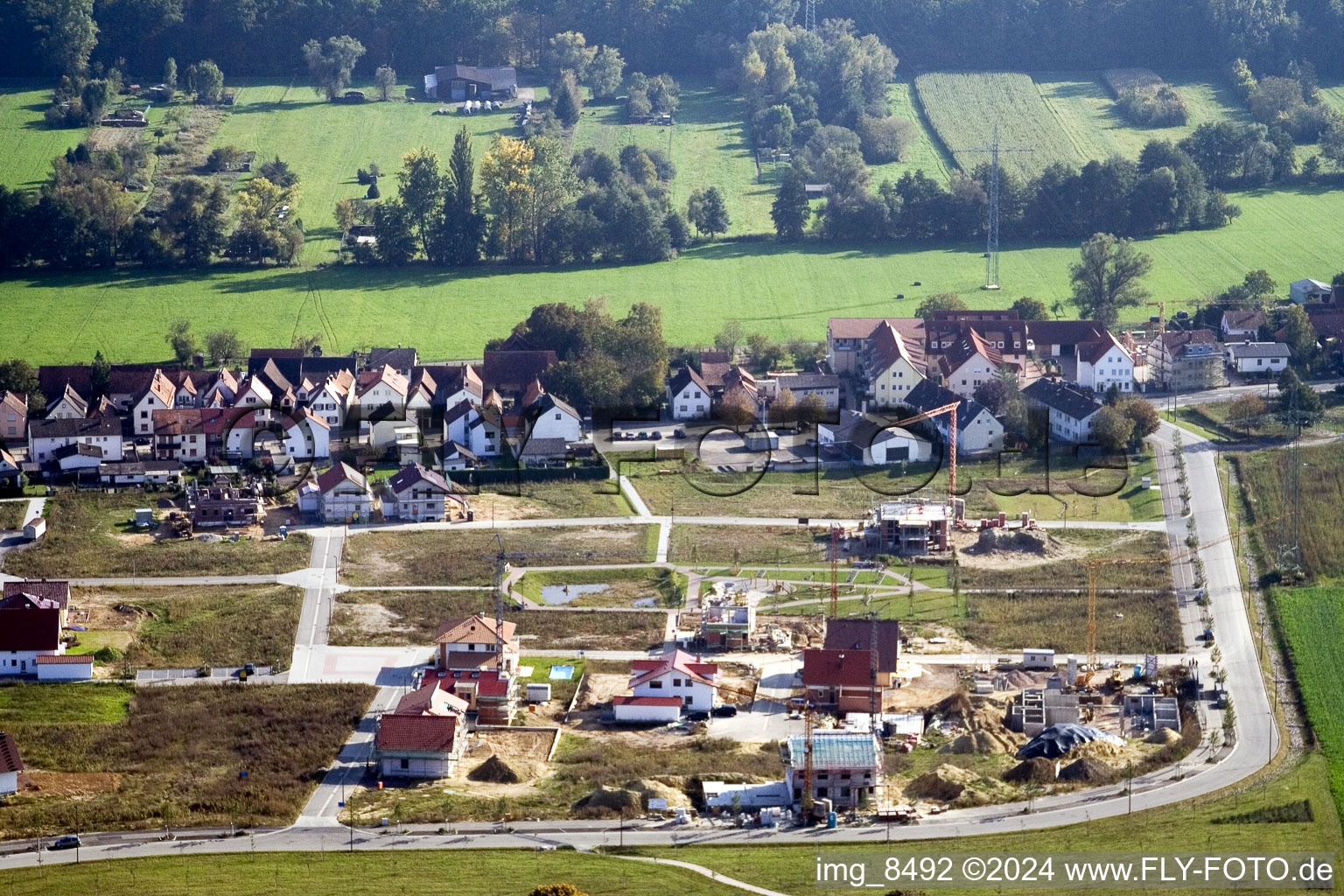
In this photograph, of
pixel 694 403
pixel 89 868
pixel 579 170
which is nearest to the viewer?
pixel 89 868

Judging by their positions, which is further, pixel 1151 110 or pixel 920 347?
pixel 1151 110

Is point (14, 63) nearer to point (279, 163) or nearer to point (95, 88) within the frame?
point (95, 88)

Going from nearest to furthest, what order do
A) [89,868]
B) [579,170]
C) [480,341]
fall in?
[89,868] → [480,341] → [579,170]

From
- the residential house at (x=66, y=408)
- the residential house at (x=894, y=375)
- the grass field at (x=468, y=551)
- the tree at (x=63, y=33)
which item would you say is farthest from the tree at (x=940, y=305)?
the tree at (x=63, y=33)

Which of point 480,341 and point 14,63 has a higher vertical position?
point 14,63

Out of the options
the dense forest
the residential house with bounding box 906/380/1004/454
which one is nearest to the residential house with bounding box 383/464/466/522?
the residential house with bounding box 906/380/1004/454

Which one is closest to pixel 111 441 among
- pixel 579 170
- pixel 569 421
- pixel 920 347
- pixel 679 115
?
pixel 569 421

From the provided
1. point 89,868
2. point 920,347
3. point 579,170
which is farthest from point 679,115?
point 89,868

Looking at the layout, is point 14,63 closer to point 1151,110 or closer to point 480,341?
point 480,341
